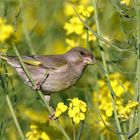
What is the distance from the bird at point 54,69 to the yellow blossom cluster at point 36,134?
49cm

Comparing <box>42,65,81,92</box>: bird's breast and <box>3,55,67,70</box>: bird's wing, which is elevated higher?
<box>3,55,67,70</box>: bird's wing

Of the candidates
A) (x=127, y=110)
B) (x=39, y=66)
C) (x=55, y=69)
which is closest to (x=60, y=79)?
(x=55, y=69)

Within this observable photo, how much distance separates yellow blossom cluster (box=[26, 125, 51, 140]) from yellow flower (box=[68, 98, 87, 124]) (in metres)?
0.67

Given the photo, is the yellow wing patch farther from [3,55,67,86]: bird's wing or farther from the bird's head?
the bird's head

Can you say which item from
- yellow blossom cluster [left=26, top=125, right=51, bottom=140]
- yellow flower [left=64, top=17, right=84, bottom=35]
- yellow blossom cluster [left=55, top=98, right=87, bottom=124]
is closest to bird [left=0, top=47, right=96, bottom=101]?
yellow flower [left=64, top=17, right=84, bottom=35]

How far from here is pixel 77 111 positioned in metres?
4.08

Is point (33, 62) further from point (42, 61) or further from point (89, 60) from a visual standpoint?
point (89, 60)

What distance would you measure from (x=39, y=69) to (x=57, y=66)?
21cm

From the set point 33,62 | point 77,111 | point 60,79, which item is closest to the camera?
point 77,111

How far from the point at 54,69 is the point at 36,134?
3.46 feet

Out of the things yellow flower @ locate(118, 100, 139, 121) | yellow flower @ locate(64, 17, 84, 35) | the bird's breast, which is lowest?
the bird's breast

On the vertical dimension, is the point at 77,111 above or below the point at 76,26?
below

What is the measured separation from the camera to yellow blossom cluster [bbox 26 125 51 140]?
4.74m

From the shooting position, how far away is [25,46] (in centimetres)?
639
